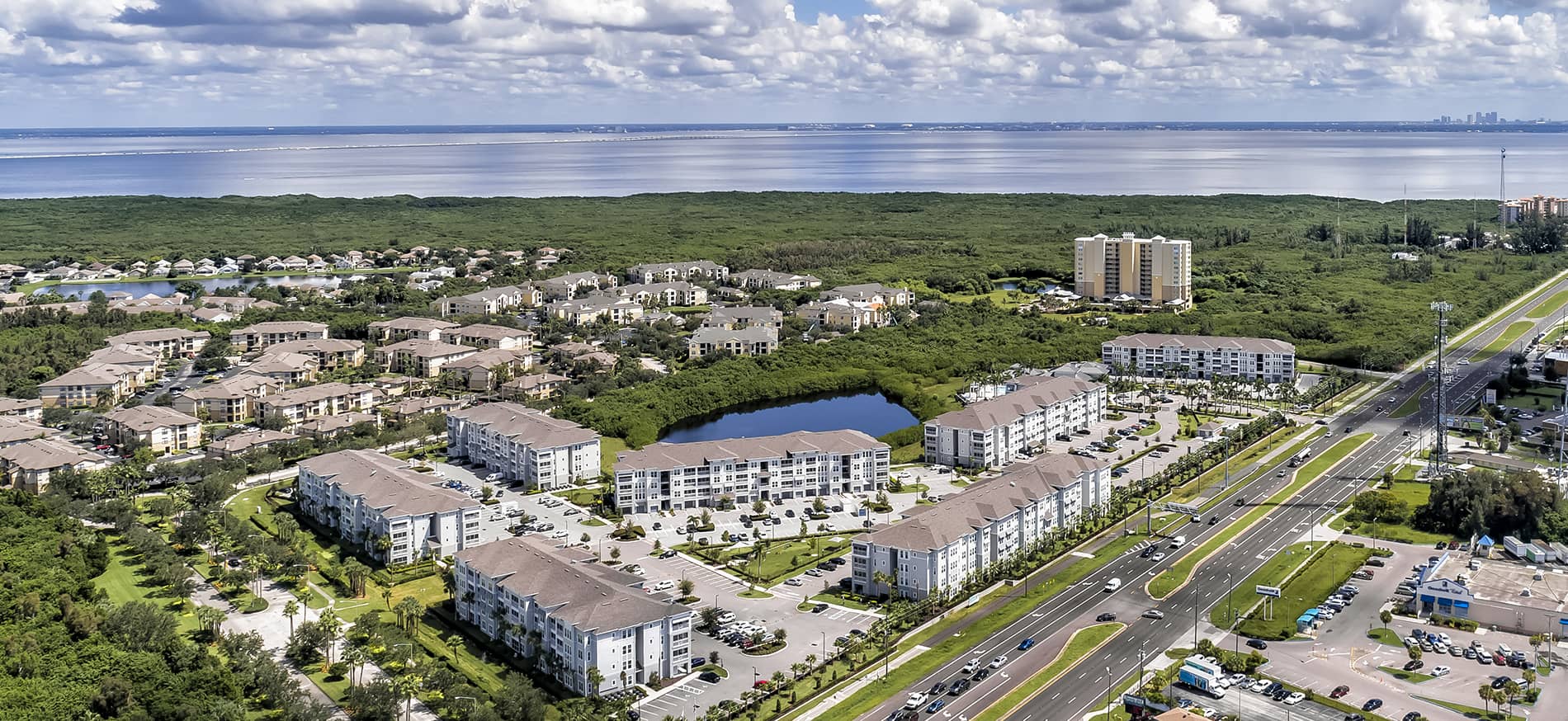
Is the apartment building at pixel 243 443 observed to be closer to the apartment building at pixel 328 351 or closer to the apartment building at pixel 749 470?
the apartment building at pixel 328 351

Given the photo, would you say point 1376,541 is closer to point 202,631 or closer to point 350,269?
point 202,631

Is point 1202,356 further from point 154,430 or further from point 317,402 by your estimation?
point 154,430

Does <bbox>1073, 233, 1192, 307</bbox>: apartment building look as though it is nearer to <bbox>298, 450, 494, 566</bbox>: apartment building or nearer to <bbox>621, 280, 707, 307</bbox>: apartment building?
<bbox>621, 280, 707, 307</bbox>: apartment building

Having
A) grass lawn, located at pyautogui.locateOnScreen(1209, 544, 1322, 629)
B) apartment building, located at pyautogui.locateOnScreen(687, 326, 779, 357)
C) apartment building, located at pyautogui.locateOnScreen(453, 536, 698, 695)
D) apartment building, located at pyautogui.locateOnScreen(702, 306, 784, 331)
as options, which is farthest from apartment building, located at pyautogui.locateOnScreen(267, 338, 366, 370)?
grass lawn, located at pyautogui.locateOnScreen(1209, 544, 1322, 629)

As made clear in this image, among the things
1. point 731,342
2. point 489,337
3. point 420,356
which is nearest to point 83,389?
point 420,356

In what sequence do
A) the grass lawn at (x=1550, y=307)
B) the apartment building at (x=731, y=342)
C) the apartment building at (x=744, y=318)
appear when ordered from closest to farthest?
1. the apartment building at (x=731, y=342)
2. the apartment building at (x=744, y=318)
3. the grass lawn at (x=1550, y=307)

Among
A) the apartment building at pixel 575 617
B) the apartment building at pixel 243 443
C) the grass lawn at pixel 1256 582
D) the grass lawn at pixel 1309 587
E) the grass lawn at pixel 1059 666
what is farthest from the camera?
the apartment building at pixel 243 443

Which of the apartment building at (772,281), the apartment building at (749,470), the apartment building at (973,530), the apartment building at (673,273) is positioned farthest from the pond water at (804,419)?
the apartment building at (673,273)
